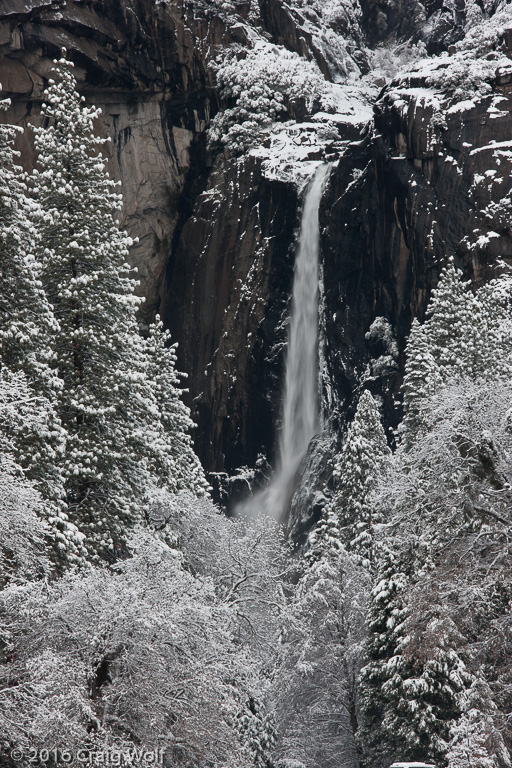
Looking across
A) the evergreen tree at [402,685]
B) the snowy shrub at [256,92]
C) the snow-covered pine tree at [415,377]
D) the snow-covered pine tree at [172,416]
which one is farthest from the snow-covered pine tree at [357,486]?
Answer: the snowy shrub at [256,92]

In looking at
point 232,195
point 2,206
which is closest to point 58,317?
point 2,206

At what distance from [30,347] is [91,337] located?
186 cm

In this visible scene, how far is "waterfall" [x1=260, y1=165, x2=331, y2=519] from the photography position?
51500 mm

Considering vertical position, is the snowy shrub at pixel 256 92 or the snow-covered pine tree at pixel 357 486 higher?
the snowy shrub at pixel 256 92

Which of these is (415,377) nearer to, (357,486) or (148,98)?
(357,486)


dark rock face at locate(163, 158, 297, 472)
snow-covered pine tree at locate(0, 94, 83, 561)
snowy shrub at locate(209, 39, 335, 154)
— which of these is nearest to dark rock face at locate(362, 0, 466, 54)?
snowy shrub at locate(209, 39, 335, 154)

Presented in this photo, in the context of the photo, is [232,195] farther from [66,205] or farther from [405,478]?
[405,478]

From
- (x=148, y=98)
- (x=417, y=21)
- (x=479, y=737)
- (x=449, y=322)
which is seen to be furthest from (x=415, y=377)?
(x=417, y=21)

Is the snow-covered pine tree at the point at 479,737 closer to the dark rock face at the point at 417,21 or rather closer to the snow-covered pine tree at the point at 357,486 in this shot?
the snow-covered pine tree at the point at 357,486

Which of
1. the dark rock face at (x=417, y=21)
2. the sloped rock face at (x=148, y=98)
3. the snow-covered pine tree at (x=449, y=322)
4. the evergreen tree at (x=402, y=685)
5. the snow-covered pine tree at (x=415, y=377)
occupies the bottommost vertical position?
the evergreen tree at (x=402, y=685)

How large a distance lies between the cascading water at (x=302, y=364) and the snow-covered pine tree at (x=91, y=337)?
3119cm

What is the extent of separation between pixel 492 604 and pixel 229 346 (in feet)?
145

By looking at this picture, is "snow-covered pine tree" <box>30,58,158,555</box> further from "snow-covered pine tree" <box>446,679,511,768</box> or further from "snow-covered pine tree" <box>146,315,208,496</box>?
"snow-covered pine tree" <box>446,679,511,768</box>

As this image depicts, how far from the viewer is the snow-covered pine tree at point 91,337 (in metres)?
18.0
